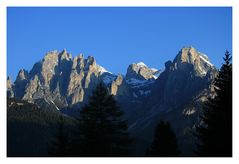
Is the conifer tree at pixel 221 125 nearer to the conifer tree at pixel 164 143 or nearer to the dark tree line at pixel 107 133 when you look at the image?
the dark tree line at pixel 107 133

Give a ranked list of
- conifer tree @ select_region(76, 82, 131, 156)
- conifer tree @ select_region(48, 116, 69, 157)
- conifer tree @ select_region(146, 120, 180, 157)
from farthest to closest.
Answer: conifer tree @ select_region(146, 120, 180, 157)
conifer tree @ select_region(48, 116, 69, 157)
conifer tree @ select_region(76, 82, 131, 156)

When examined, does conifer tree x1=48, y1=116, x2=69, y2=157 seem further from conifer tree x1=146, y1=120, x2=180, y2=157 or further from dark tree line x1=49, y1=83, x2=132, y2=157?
conifer tree x1=146, y1=120, x2=180, y2=157

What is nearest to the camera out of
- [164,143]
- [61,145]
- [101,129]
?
[101,129]

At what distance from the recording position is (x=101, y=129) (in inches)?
1478

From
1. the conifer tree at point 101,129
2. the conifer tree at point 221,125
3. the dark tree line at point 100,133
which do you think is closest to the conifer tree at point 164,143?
the conifer tree at point 221,125

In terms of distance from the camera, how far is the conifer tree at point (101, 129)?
37.0 m

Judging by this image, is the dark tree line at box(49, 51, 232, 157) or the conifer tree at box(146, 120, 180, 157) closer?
the dark tree line at box(49, 51, 232, 157)

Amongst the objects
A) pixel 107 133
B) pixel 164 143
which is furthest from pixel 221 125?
pixel 164 143

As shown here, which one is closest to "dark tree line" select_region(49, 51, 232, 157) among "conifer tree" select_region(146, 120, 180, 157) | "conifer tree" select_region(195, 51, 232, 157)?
"conifer tree" select_region(195, 51, 232, 157)

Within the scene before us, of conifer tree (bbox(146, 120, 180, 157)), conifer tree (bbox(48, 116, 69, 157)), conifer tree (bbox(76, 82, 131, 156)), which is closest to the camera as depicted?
conifer tree (bbox(76, 82, 131, 156))

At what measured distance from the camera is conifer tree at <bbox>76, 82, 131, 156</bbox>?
37.0 m

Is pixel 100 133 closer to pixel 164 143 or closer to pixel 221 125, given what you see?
pixel 221 125
